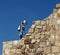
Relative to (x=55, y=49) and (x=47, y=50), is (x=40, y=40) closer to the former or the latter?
(x=47, y=50)

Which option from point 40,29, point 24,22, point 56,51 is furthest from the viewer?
point 24,22

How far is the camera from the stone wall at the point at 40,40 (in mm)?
16875

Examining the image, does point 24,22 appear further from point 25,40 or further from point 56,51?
point 56,51

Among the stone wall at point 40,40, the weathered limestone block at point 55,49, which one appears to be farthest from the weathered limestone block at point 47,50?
the weathered limestone block at point 55,49

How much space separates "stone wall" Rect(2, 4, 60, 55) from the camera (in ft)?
55.4

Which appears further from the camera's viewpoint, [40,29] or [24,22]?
[24,22]

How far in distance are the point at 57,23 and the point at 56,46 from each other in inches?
42.1

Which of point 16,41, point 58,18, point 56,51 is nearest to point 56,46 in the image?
point 56,51

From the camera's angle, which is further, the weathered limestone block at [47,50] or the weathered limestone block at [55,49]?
the weathered limestone block at [47,50]

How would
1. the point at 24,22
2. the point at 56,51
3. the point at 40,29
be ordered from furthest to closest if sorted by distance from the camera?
1. the point at 24,22
2. the point at 40,29
3. the point at 56,51

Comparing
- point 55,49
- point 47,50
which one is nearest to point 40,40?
point 47,50

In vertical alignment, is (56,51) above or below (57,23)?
below

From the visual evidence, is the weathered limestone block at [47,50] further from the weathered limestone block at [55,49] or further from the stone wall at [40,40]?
the weathered limestone block at [55,49]

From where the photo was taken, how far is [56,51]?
1667cm
